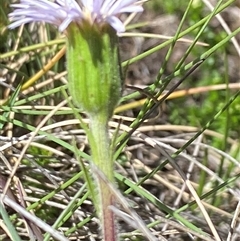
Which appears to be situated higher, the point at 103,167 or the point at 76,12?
the point at 76,12

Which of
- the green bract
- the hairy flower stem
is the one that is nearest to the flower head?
the green bract

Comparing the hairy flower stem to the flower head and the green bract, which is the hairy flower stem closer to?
the green bract

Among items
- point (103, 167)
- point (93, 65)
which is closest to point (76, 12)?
point (93, 65)

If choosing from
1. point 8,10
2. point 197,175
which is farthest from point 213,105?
point 8,10

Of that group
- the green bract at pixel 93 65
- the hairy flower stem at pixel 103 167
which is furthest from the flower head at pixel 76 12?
the hairy flower stem at pixel 103 167

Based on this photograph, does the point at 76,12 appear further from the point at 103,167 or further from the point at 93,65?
the point at 103,167

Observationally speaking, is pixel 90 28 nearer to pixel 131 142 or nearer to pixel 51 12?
pixel 51 12

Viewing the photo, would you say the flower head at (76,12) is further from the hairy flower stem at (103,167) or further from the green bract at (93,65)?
the hairy flower stem at (103,167)
